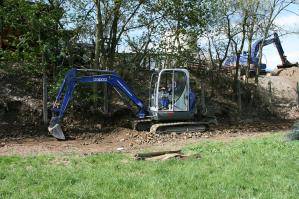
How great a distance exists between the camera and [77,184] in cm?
832

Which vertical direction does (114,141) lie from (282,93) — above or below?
below

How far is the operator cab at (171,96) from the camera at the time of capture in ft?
59.8

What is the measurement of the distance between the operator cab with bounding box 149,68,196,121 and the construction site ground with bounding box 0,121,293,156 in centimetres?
93

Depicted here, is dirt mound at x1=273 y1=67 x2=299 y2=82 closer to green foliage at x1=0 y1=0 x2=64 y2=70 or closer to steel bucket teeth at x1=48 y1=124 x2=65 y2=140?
green foliage at x1=0 y1=0 x2=64 y2=70

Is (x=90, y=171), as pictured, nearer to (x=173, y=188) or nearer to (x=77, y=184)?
(x=77, y=184)

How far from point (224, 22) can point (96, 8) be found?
8.38 metres

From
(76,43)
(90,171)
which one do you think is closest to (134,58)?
(76,43)

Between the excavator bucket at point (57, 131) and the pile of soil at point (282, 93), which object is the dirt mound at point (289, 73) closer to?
the pile of soil at point (282, 93)

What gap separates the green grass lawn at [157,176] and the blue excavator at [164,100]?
20.4 feet

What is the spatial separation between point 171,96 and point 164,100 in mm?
309

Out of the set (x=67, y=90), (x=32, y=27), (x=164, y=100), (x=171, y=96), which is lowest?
(x=164, y=100)

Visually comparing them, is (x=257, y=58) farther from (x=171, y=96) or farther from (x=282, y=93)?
(x=171, y=96)

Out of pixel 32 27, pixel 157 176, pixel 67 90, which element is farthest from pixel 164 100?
pixel 157 176

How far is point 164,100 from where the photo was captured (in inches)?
727
